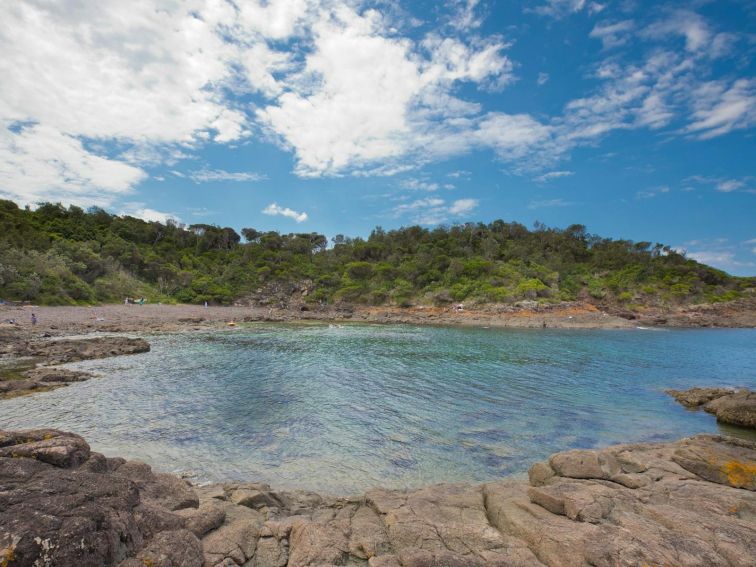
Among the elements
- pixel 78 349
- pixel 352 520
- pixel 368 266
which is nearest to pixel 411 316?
pixel 368 266

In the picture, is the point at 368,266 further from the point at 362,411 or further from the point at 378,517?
the point at 378,517

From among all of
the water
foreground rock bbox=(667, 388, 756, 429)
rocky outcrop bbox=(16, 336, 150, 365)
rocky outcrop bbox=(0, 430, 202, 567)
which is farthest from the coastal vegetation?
rocky outcrop bbox=(0, 430, 202, 567)

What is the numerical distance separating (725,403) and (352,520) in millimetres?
18086

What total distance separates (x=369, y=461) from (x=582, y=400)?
41.2ft

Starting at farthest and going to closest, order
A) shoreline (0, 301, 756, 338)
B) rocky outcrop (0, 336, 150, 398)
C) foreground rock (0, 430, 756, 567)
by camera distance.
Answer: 1. shoreline (0, 301, 756, 338)
2. rocky outcrop (0, 336, 150, 398)
3. foreground rock (0, 430, 756, 567)

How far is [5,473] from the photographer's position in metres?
5.13

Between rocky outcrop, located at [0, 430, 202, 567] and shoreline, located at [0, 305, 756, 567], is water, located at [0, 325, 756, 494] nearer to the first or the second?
shoreline, located at [0, 305, 756, 567]

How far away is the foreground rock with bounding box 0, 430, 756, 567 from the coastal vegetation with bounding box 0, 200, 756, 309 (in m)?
60.2

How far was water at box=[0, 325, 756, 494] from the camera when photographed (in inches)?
423

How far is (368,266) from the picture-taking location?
299ft

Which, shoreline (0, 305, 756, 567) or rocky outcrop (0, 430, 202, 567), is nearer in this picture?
rocky outcrop (0, 430, 202, 567)

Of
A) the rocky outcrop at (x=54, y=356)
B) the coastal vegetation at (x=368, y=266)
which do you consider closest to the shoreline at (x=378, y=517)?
the rocky outcrop at (x=54, y=356)

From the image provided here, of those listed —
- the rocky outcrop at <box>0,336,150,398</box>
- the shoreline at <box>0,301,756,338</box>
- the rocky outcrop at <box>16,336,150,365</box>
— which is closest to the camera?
the rocky outcrop at <box>0,336,150,398</box>

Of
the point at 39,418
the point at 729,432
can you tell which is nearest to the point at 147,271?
the point at 39,418
